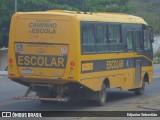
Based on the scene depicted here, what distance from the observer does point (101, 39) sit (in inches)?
739

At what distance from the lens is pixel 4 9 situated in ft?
136

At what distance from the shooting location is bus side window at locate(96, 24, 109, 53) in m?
18.5

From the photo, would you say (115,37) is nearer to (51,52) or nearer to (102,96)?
(102,96)

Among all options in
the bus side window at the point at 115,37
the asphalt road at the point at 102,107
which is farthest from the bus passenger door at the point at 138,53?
the bus side window at the point at 115,37

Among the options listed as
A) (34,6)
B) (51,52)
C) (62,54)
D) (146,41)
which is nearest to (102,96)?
(62,54)

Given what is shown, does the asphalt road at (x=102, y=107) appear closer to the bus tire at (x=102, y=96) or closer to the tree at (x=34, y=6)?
the bus tire at (x=102, y=96)

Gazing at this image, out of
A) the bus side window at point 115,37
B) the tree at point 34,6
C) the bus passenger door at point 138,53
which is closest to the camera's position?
the bus side window at point 115,37

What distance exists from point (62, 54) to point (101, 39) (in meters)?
2.19

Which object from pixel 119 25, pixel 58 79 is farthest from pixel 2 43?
pixel 58 79

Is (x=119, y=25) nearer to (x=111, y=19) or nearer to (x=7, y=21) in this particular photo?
(x=111, y=19)

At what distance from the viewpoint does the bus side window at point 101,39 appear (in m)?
18.5

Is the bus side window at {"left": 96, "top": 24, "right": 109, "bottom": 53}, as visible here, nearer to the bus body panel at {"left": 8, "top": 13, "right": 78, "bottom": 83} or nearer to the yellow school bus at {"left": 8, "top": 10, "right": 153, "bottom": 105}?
the yellow school bus at {"left": 8, "top": 10, "right": 153, "bottom": 105}

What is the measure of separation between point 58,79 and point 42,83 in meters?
0.70

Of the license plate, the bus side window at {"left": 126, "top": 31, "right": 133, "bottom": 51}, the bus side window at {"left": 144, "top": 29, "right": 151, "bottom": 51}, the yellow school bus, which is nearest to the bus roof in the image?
the yellow school bus
